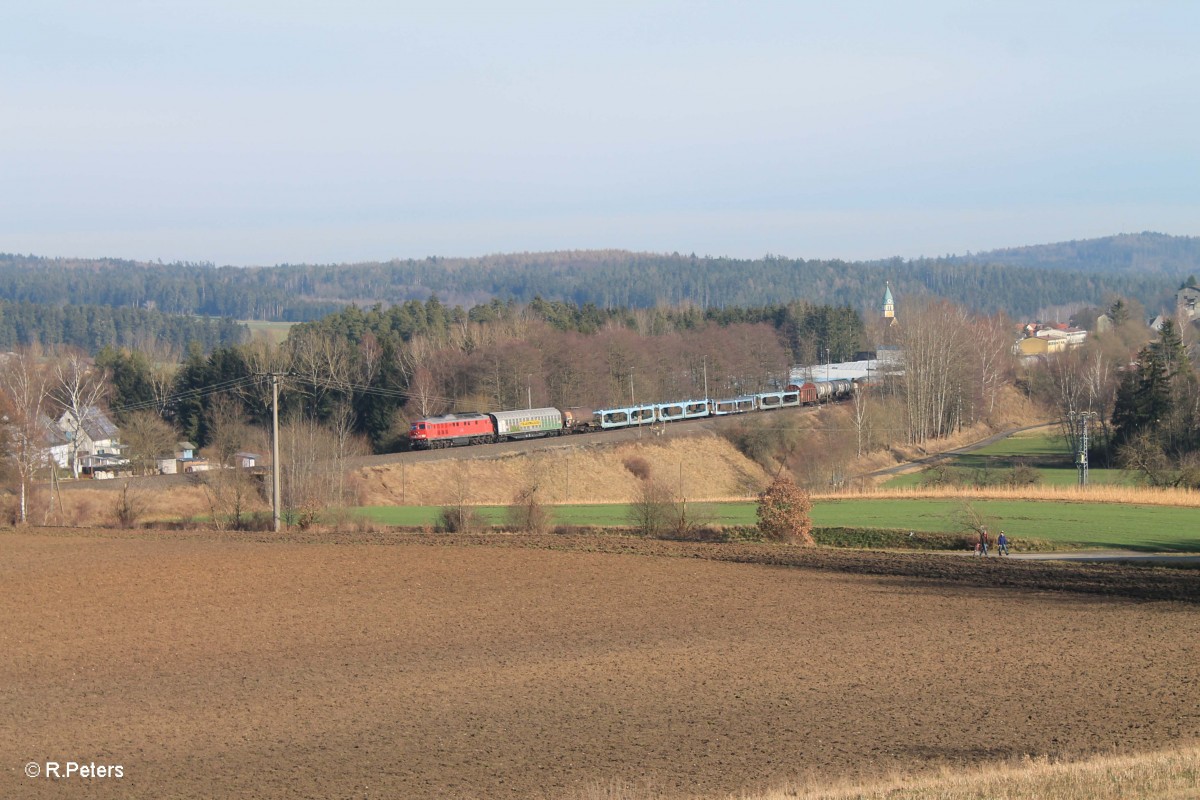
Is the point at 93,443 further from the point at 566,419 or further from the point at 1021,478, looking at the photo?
the point at 1021,478

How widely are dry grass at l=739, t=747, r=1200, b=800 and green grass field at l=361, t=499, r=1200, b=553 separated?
2680 centimetres

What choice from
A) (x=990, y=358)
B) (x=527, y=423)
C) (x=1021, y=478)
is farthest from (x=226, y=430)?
(x=990, y=358)

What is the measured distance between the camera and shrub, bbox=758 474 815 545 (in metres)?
40.0

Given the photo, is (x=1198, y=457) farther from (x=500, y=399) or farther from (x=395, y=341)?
(x=395, y=341)

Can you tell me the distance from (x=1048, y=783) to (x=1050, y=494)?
4394 cm

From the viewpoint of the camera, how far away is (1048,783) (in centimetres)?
1341

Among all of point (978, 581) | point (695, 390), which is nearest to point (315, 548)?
point (978, 581)

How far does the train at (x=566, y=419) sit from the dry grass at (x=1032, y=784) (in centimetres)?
5687

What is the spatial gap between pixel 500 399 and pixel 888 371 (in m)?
34.2

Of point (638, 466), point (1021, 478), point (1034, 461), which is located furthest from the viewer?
point (1034, 461)

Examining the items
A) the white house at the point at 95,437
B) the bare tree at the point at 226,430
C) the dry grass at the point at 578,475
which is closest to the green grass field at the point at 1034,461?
the dry grass at the point at 578,475

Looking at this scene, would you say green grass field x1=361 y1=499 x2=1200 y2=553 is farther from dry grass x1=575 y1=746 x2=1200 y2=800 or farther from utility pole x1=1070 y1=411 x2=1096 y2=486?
dry grass x1=575 y1=746 x2=1200 y2=800

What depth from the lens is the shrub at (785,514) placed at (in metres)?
40.0

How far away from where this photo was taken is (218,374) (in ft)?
304
